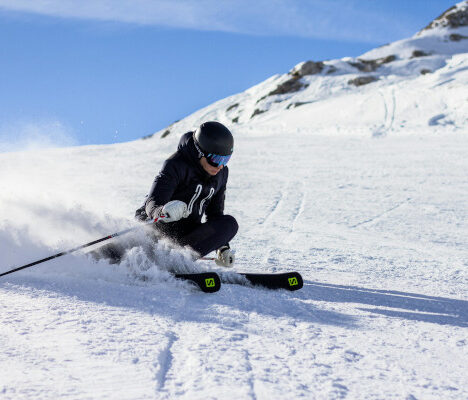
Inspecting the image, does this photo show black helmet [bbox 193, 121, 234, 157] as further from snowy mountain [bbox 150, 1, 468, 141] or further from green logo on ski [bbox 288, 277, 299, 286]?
snowy mountain [bbox 150, 1, 468, 141]

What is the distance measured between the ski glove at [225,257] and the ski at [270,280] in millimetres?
495

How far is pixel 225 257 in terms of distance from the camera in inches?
172

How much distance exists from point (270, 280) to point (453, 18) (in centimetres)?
8768

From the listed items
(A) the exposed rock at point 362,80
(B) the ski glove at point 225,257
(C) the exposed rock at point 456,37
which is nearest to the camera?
(B) the ski glove at point 225,257

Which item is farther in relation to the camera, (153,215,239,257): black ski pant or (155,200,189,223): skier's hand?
(153,215,239,257): black ski pant

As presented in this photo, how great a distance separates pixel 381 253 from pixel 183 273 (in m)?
2.85

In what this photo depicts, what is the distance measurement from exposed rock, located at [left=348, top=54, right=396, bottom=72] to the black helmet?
180 ft

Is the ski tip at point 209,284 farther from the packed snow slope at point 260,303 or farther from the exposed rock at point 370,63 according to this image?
the exposed rock at point 370,63

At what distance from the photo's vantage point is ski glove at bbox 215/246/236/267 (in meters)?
4.37

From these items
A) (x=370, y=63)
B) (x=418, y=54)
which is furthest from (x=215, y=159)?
(x=418, y=54)

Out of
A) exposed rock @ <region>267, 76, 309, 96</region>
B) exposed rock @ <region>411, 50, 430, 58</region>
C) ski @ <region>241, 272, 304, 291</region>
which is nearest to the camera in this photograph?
ski @ <region>241, 272, 304, 291</region>

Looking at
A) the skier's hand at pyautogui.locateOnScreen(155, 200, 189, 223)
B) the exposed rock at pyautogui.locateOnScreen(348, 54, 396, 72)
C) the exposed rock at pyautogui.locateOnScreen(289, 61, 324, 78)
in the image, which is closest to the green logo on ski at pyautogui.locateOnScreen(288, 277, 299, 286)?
the skier's hand at pyautogui.locateOnScreen(155, 200, 189, 223)

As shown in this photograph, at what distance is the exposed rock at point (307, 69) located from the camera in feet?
183

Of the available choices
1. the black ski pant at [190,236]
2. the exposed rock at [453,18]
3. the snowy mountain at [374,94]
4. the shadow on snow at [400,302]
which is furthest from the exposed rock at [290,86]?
the shadow on snow at [400,302]
